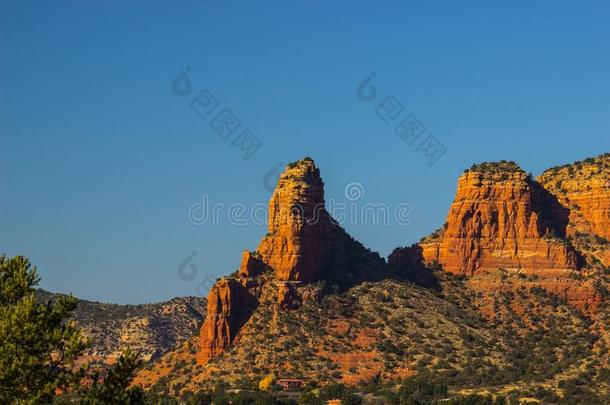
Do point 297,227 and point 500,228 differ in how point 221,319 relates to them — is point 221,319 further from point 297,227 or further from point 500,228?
point 500,228

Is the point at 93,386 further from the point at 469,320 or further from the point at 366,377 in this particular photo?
the point at 469,320

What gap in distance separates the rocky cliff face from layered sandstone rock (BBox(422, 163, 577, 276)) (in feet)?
61.1

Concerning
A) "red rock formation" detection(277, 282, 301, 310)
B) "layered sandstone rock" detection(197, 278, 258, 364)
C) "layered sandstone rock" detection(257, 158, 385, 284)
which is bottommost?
"layered sandstone rock" detection(197, 278, 258, 364)

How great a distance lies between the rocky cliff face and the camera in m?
151

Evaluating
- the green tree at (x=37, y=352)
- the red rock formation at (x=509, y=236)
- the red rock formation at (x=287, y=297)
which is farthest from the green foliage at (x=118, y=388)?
the red rock formation at (x=509, y=236)

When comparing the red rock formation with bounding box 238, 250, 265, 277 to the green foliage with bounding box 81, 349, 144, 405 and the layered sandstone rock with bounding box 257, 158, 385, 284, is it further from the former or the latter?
the green foliage with bounding box 81, 349, 144, 405

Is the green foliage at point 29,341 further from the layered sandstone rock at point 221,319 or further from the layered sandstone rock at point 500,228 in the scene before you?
the layered sandstone rock at point 500,228

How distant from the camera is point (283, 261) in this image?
154 metres

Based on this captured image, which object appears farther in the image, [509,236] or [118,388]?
[509,236]

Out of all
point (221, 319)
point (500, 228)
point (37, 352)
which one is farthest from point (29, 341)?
point (500, 228)

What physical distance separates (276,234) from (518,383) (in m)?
34.8

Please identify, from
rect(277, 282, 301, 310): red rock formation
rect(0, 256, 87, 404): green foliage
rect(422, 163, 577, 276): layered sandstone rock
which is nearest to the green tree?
rect(0, 256, 87, 404): green foliage

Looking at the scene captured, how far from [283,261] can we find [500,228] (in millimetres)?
30676

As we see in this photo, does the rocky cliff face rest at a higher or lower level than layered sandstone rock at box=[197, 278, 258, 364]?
higher
